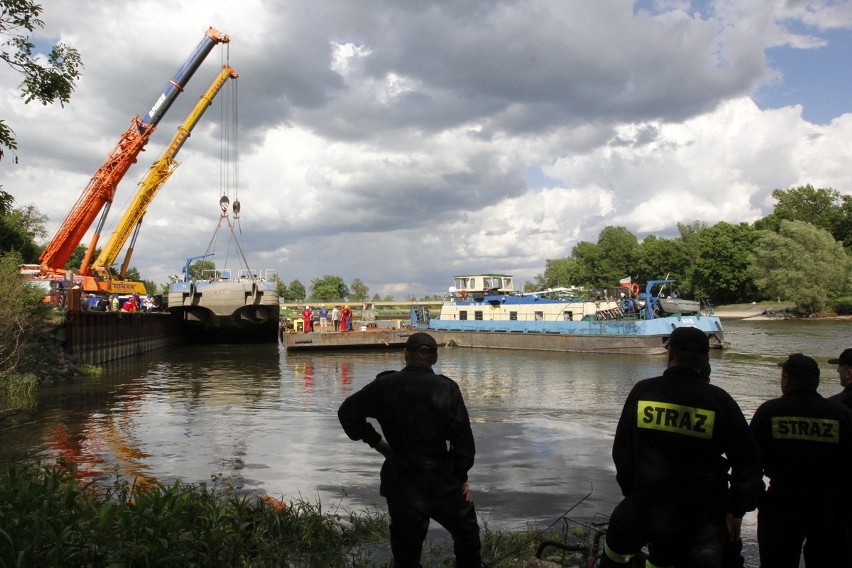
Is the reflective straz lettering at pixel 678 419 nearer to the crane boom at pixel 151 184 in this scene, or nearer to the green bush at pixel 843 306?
the crane boom at pixel 151 184

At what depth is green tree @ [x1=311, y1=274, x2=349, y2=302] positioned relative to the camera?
4936 inches

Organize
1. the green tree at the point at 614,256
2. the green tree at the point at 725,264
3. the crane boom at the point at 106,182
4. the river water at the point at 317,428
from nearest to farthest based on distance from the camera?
1. the river water at the point at 317,428
2. the crane boom at the point at 106,182
3. the green tree at the point at 725,264
4. the green tree at the point at 614,256

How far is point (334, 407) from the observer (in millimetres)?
15102

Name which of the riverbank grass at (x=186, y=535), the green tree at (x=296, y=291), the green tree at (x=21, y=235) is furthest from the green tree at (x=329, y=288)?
the riverbank grass at (x=186, y=535)

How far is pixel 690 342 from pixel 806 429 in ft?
3.19

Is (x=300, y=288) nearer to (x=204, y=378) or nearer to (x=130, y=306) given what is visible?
(x=130, y=306)

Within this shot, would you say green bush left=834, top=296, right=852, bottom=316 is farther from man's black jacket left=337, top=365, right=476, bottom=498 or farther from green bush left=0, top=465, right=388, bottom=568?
man's black jacket left=337, top=365, right=476, bottom=498

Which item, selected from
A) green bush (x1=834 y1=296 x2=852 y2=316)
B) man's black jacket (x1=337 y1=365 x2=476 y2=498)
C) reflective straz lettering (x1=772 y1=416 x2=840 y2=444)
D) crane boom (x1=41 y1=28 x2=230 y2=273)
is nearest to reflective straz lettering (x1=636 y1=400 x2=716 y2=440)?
reflective straz lettering (x1=772 y1=416 x2=840 y2=444)

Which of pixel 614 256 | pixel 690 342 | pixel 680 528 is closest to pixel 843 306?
pixel 614 256

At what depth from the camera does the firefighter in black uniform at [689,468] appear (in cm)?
323

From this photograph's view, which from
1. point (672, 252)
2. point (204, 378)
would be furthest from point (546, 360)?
point (672, 252)

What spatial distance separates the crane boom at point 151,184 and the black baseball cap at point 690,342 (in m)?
33.5

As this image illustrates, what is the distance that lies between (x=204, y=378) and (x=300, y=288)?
110458mm

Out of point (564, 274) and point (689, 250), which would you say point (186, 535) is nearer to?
point (689, 250)
